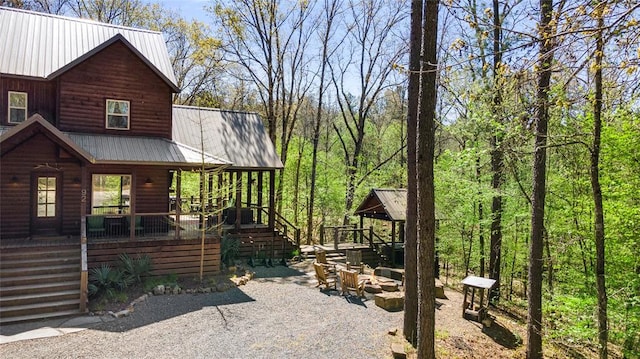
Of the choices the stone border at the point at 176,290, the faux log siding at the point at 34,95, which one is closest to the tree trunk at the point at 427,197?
the stone border at the point at 176,290

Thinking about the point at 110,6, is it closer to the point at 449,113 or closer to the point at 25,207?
the point at 25,207

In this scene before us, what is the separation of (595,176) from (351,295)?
284 inches

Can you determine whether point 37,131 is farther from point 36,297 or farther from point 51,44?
point 36,297

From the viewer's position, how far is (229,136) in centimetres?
1783

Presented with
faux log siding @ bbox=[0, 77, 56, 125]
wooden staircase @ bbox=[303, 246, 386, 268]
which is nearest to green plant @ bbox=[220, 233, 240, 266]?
wooden staircase @ bbox=[303, 246, 386, 268]

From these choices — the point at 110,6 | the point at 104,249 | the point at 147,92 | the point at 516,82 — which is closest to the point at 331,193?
the point at 147,92

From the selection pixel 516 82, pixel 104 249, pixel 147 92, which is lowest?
pixel 104 249

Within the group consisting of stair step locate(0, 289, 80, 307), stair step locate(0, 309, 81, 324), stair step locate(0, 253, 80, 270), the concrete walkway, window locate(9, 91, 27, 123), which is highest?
window locate(9, 91, 27, 123)

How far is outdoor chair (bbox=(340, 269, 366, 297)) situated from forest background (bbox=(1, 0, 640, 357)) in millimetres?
4937

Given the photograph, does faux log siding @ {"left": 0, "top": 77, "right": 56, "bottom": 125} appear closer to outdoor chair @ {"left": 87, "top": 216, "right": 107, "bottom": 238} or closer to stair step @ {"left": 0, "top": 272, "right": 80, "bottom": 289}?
outdoor chair @ {"left": 87, "top": 216, "right": 107, "bottom": 238}

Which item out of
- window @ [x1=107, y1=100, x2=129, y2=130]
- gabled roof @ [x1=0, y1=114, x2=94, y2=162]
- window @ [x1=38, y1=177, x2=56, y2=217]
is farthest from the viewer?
window @ [x1=107, y1=100, x2=129, y2=130]

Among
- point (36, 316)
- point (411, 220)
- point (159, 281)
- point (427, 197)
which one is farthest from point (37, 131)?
point (427, 197)

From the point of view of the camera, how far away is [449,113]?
21.7 metres

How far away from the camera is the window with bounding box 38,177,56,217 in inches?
500
